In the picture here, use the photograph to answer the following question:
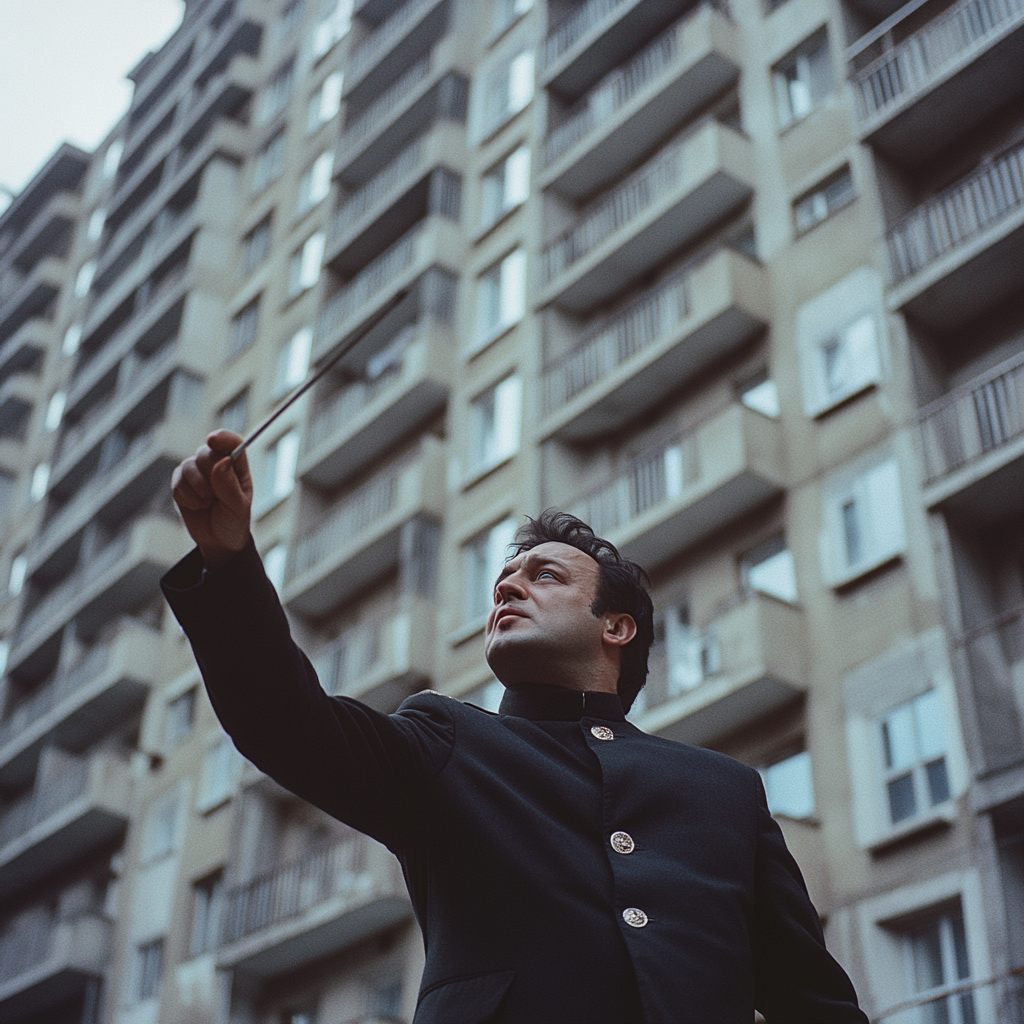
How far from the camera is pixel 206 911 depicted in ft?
97.4

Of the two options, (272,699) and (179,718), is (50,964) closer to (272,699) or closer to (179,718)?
(179,718)

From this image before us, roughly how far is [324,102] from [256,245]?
386 centimetres

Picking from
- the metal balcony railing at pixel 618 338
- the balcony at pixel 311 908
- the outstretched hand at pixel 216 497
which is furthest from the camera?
the balcony at pixel 311 908

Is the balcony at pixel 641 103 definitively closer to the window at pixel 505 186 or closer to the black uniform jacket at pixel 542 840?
the window at pixel 505 186

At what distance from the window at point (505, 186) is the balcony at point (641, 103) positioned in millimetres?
1263

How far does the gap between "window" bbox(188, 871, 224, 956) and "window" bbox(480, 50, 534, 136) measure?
14962 mm

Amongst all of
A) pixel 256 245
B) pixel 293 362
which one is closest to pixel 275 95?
pixel 256 245

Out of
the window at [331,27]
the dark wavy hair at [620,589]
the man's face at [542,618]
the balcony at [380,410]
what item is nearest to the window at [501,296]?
the balcony at [380,410]

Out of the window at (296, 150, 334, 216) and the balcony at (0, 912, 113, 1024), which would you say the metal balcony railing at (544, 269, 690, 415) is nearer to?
the balcony at (0, 912, 113, 1024)

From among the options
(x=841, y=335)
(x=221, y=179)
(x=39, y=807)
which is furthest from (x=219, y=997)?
(x=221, y=179)

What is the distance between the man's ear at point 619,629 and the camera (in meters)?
4.39

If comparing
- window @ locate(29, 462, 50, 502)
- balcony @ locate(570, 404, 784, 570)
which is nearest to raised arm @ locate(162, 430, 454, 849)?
balcony @ locate(570, 404, 784, 570)

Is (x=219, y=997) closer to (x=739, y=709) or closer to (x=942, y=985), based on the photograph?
(x=739, y=709)

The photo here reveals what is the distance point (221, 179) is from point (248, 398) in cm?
910
